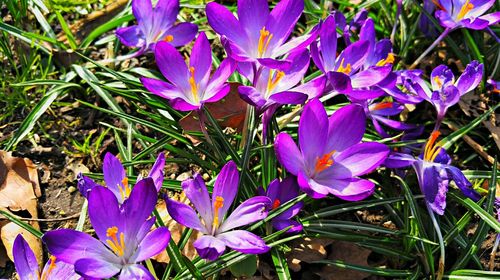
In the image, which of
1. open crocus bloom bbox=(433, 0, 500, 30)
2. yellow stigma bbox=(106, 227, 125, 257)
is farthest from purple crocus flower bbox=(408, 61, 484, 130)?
yellow stigma bbox=(106, 227, 125, 257)

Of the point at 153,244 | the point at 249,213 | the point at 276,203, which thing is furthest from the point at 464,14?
the point at 153,244

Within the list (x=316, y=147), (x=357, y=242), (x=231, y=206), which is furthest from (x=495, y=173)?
(x=231, y=206)

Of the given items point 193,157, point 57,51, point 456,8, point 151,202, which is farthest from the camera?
point 57,51

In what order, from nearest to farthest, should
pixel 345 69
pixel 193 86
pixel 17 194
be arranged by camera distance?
pixel 193 86
pixel 345 69
pixel 17 194

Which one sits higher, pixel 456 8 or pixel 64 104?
pixel 456 8

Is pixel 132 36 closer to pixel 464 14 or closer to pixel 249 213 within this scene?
pixel 249 213

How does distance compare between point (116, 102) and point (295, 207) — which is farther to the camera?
point (116, 102)

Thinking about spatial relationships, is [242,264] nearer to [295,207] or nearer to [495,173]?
[295,207]

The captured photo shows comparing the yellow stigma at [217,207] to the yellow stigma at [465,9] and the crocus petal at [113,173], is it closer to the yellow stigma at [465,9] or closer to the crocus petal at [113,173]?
the crocus petal at [113,173]
